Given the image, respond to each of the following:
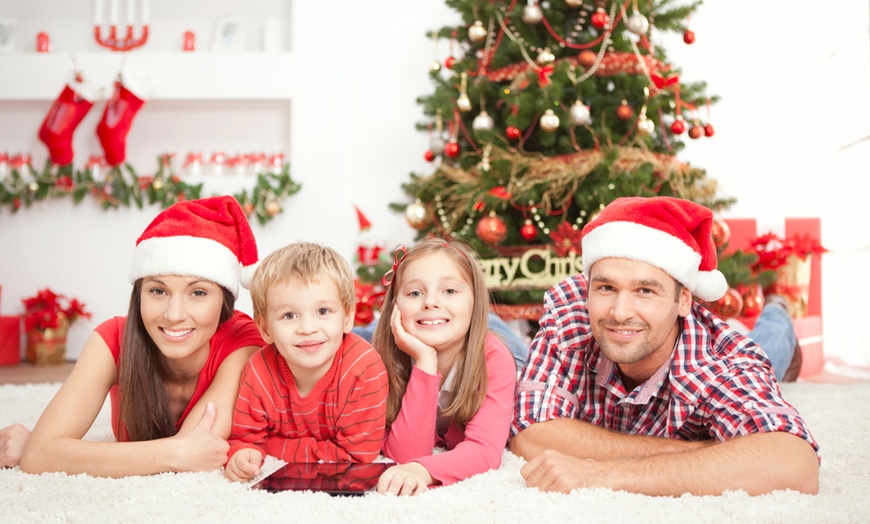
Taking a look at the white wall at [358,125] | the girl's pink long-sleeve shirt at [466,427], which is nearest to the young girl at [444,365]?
the girl's pink long-sleeve shirt at [466,427]

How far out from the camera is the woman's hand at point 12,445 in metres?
1.79

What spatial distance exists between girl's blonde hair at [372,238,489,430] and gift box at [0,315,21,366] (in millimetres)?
3592

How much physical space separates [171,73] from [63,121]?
72cm

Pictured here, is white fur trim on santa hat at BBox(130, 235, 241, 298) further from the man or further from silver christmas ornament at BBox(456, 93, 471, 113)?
silver christmas ornament at BBox(456, 93, 471, 113)

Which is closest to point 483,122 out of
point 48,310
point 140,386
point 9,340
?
point 140,386

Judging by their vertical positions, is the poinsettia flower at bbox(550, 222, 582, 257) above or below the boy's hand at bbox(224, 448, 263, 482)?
above

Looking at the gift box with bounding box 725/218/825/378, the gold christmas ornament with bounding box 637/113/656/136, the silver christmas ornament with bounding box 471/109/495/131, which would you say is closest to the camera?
the gold christmas ornament with bounding box 637/113/656/136

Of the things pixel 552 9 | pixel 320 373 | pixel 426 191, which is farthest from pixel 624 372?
pixel 552 9

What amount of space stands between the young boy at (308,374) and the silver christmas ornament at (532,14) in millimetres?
2102

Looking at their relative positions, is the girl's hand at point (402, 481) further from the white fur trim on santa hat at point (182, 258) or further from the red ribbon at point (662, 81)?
the red ribbon at point (662, 81)

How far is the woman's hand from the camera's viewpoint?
1793 millimetres

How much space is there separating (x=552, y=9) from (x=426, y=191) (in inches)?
41.9

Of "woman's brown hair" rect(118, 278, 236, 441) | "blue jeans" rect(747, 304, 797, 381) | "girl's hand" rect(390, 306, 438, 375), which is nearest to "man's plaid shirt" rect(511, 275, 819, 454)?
"girl's hand" rect(390, 306, 438, 375)

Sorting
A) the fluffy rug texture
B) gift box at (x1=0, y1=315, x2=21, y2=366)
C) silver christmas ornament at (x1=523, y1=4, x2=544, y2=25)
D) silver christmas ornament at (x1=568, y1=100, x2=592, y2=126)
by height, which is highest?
silver christmas ornament at (x1=523, y1=4, x2=544, y2=25)
